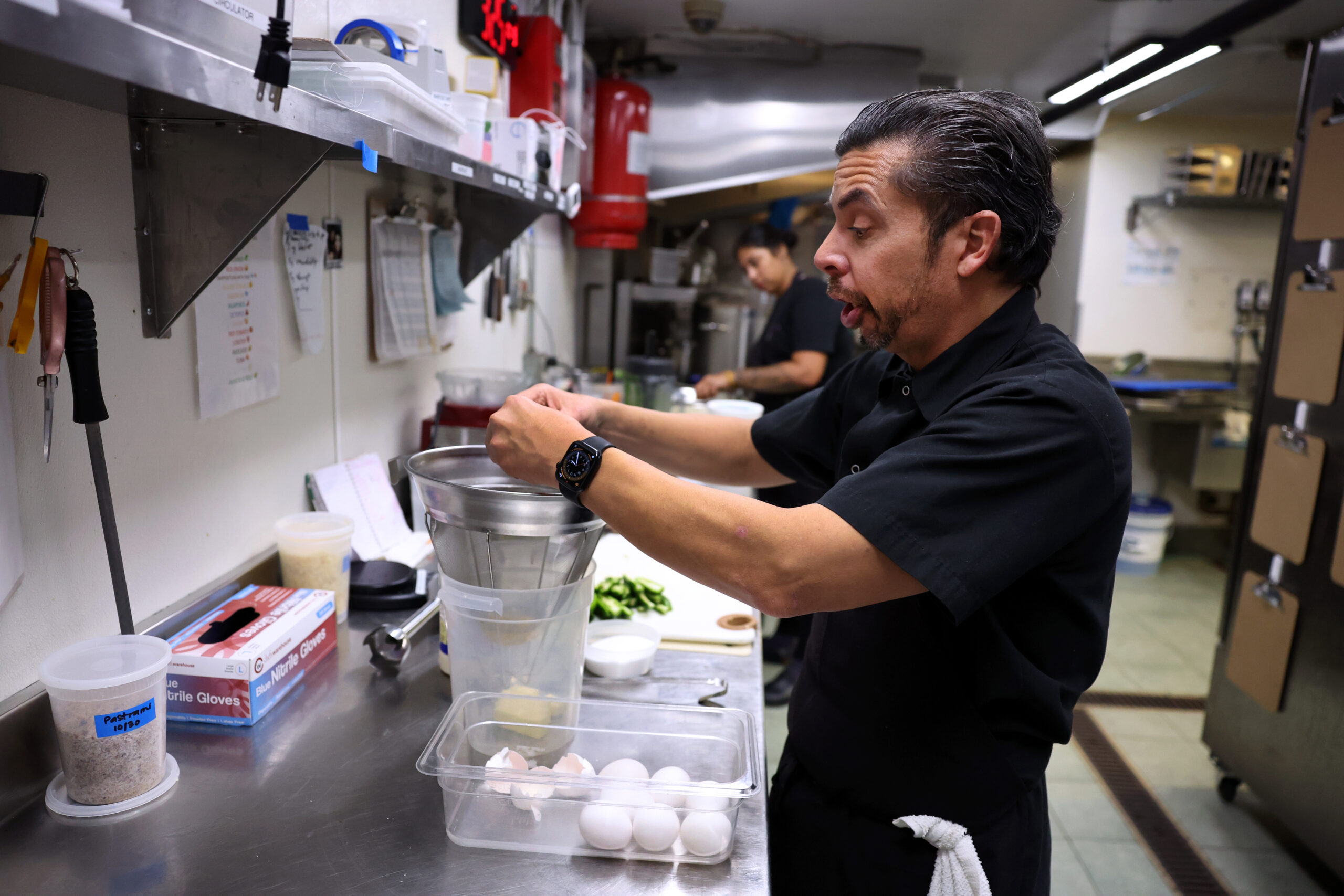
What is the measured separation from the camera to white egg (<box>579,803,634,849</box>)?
3.11 ft

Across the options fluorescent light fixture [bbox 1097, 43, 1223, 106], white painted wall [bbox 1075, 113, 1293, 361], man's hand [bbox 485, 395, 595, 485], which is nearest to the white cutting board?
man's hand [bbox 485, 395, 595, 485]

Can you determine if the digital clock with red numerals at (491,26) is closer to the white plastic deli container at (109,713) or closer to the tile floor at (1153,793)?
the white plastic deli container at (109,713)

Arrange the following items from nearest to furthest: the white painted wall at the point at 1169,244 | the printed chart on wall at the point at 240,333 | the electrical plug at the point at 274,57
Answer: the electrical plug at the point at 274,57
the printed chart on wall at the point at 240,333
the white painted wall at the point at 1169,244

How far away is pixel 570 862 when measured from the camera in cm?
95

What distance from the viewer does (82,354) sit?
3.23 feet

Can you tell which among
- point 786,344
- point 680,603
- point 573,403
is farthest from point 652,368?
point 573,403

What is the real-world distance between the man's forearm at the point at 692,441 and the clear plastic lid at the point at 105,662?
0.74 meters

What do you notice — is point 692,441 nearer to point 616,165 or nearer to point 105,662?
point 105,662

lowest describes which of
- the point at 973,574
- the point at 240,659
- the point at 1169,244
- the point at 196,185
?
the point at 240,659

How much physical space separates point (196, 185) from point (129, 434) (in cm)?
35

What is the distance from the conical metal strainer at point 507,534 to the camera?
1122 mm

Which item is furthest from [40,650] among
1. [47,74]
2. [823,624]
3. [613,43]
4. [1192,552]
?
[1192,552]

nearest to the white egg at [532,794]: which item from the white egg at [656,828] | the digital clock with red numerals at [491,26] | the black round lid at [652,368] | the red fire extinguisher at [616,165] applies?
the white egg at [656,828]

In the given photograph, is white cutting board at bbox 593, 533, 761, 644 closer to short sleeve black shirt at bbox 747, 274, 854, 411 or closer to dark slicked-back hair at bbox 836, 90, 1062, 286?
dark slicked-back hair at bbox 836, 90, 1062, 286
